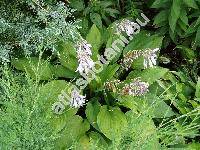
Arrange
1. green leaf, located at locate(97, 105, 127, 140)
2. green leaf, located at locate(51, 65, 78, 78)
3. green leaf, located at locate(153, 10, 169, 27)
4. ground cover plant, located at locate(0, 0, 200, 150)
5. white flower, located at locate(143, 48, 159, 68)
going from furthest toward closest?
green leaf, located at locate(153, 10, 169, 27) → green leaf, located at locate(51, 65, 78, 78) → white flower, located at locate(143, 48, 159, 68) → green leaf, located at locate(97, 105, 127, 140) → ground cover plant, located at locate(0, 0, 200, 150)

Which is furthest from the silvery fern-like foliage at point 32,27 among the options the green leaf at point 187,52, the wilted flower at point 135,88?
the green leaf at point 187,52

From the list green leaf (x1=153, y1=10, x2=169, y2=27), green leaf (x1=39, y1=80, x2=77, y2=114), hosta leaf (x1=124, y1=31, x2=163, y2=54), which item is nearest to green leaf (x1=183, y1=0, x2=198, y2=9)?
green leaf (x1=153, y1=10, x2=169, y2=27)

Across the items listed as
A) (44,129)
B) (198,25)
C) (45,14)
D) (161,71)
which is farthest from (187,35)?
(44,129)

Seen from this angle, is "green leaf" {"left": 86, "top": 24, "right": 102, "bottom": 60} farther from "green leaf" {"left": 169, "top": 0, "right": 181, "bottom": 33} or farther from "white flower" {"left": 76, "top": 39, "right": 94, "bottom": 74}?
"green leaf" {"left": 169, "top": 0, "right": 181, "bottom": 33}

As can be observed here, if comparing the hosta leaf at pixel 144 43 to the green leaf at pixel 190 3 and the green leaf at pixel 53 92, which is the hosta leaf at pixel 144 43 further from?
the green leaf at pixel 53 92

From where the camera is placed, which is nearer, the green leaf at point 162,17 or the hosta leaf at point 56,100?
the hosta leaf at point 56,100

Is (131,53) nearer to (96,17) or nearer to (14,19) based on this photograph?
(96,17)

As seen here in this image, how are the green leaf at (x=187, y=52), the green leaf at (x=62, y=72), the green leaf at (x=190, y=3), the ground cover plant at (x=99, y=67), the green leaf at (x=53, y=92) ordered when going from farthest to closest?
the green leaf at (x=187, y=52), the green leaf at (x=62, y=72), the green leaf at (x=190, y=3), the ground cover plant at (x=99, y=67), the green leaf at (x=53, y=92)
